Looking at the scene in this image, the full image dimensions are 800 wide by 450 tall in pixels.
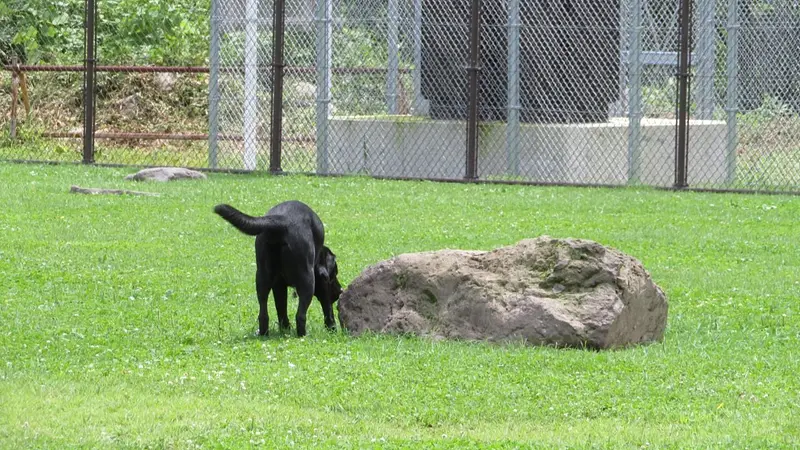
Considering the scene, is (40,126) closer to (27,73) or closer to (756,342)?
(27,73)

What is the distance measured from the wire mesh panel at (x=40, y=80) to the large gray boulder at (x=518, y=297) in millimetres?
13993

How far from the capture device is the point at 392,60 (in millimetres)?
19859

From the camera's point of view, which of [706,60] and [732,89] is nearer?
[732,89]

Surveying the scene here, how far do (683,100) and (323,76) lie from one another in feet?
17.2

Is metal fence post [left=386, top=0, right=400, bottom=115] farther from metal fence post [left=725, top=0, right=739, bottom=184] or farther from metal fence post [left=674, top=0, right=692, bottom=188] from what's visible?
metal fence post [left=725, top=0, right=739, bottom=184]

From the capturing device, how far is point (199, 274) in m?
10.6

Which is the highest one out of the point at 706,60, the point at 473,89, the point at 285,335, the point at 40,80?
the point at 706,60

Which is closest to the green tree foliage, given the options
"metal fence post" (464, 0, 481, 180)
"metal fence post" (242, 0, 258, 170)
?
"metal fence post" (242, 0, 258, 170)

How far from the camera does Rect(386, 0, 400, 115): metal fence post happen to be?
19688 mm

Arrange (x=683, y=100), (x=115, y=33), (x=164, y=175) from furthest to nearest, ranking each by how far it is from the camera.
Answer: (x=115, y=33), (x=164, y=175), (x=683, y=100)

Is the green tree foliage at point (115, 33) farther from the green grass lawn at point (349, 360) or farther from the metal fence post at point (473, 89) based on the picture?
the green grass lawn at point (349, 360)

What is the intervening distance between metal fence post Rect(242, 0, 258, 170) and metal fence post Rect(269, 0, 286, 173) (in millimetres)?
602

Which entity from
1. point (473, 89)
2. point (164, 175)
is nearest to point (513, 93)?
point (473, 89)

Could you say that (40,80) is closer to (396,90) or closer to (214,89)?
(214,89)
